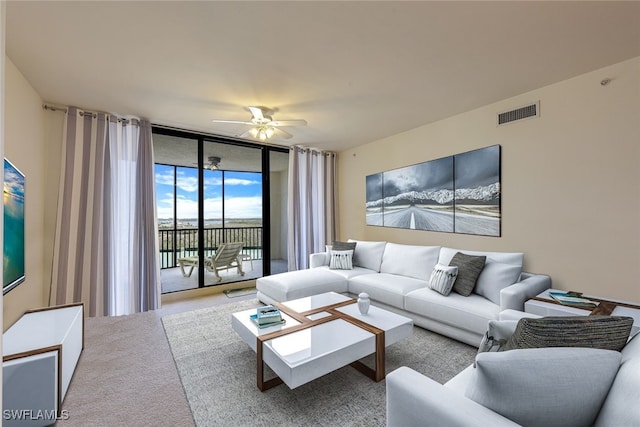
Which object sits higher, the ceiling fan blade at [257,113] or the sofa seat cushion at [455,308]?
the ceiling fan blade at [257,113]

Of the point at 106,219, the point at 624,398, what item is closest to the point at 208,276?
the point at 106,219

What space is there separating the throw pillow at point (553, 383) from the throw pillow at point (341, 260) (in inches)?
117

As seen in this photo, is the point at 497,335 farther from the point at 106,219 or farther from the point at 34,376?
the point at 106,219

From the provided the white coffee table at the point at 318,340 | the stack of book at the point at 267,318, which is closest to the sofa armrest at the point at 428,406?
the white coffee table at the point at 318,340

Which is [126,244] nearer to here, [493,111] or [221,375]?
[221,375]

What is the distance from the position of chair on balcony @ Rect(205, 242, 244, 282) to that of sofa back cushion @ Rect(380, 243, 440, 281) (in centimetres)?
246

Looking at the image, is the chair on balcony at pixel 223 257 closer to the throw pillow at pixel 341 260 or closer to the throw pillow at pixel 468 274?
the throw pillow at pixel 341 260

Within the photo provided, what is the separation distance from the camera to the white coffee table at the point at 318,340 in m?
1.71

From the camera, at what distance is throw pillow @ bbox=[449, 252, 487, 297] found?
2717 mm

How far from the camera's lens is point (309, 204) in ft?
16.8

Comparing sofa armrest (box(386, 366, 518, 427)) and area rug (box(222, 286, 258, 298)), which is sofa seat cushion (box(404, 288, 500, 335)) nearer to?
sofa armrest (box(386, 366, 518, 427))

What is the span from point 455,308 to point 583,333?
4.86 feet

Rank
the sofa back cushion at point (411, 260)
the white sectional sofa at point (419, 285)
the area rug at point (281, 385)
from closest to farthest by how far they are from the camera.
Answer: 1. the area rug at point (281, 385)
2. the white sectional sofa at point (419, 285)
3. the sofa back cushion at point (411, 260)

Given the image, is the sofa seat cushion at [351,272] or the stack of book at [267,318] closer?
the stack of book at [267,318]
